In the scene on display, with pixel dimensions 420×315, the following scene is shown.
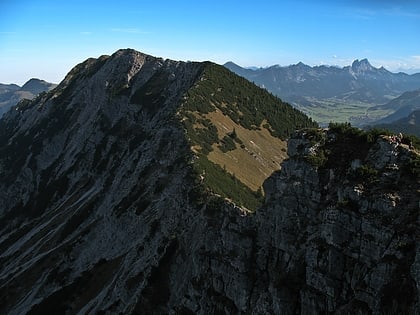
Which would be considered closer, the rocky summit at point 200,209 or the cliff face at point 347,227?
the cliff face at point 347,227

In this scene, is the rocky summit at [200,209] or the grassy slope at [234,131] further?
the grassy slope at [234,131]

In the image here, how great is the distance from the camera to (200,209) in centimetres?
6931

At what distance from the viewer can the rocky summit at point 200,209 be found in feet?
120

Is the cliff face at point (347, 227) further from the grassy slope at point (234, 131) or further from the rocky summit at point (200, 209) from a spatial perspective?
the grassy slope at point (234, 131)

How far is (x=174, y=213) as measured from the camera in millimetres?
74688

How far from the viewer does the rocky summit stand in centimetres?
3666

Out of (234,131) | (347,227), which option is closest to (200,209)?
(347,227)

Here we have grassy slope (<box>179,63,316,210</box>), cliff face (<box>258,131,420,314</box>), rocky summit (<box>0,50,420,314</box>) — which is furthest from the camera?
grassy slope (<box>179,63,316,210</box>)

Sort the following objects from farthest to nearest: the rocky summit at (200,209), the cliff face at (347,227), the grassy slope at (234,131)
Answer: the grassy slope at (234,131) → the rocky summit at (200,209) → the cliff face at (347,227)

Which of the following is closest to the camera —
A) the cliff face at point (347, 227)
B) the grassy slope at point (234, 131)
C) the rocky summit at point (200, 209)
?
the cliff face at point (347, 227)

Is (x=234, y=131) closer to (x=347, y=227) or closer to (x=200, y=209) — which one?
(x=200, y=209)

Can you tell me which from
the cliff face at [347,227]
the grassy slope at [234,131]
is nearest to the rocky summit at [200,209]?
the cliff face at [347,227]

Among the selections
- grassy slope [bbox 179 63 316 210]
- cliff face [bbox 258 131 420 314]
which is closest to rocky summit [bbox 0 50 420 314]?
cliff face [bbox 258 131 420 314]

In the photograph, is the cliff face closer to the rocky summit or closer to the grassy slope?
the rocky summit
